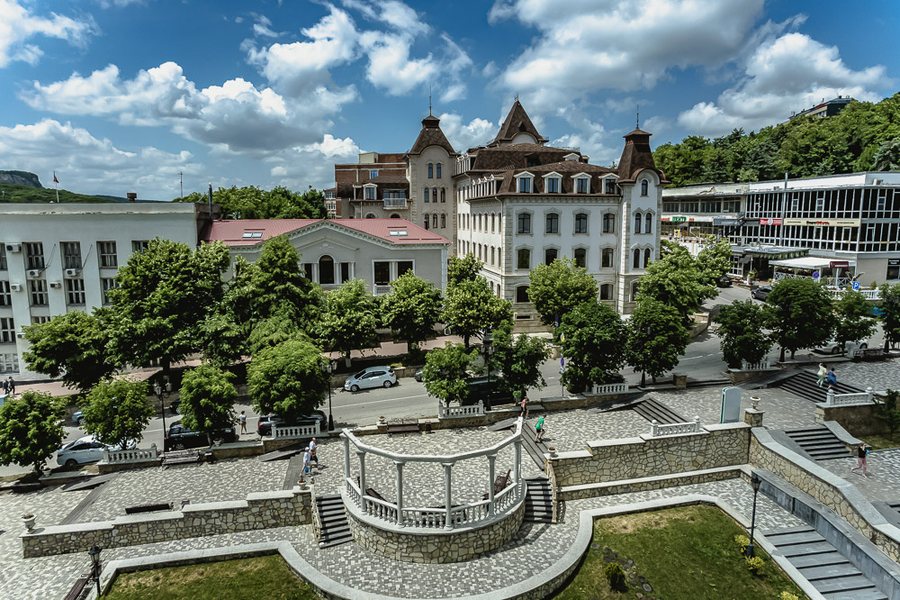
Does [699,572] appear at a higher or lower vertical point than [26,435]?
lower

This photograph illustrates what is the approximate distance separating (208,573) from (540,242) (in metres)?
36.6

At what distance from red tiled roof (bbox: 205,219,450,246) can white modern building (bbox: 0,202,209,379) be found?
2893 millimetres

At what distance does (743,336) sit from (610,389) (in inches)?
328

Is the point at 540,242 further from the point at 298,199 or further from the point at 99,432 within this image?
the point at 298,199

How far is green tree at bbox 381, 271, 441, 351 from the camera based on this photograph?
3666 centimetres

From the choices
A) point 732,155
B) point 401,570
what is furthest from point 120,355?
point 732,155

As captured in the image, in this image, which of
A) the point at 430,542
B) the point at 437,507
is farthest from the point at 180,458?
the point at 430,542

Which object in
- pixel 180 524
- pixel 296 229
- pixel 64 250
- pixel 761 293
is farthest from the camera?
pixel 761 293

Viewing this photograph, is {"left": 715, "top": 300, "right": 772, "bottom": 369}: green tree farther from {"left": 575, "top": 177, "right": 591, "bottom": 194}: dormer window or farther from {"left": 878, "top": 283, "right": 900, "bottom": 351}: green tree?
{"left": 575, "top": 177, "right": 591, "bottom": 194}: dormer window

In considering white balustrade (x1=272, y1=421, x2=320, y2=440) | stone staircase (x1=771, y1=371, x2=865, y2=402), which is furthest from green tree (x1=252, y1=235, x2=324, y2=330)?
stone staircase (x1=771, y1=371, x2=865, y2=402)

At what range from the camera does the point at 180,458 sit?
25.2 meters

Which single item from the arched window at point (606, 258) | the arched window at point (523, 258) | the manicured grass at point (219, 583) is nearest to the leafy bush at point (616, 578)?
the manicured grass at point (219, 583)

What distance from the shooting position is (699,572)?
18359 mm

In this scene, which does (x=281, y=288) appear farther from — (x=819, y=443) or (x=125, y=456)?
(x=819, y=443)
